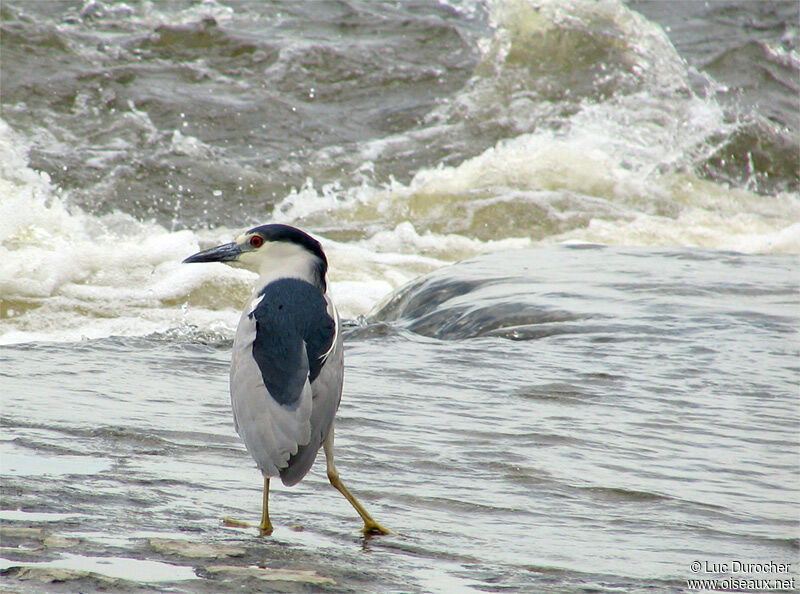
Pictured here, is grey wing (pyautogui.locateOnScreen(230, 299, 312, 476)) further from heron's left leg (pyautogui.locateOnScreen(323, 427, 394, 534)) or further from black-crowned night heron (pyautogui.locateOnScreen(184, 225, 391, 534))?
heron's left leg (pyautogui.locateOnScreen(323, 427, 394, 534))

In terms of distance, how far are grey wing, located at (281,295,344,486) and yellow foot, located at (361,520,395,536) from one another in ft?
0.78

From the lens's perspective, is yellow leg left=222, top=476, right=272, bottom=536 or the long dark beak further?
the long dark beak

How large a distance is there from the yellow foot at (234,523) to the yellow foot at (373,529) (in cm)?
33

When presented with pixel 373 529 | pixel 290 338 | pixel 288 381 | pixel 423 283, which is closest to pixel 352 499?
pixel 373 529

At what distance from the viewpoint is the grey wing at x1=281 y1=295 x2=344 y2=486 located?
315cm

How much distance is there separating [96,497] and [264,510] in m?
0.49

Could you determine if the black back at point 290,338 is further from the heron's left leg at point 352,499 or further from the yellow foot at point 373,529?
the yellow foot at point 373,529

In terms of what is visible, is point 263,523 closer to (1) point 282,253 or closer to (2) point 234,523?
(2) point 234,523

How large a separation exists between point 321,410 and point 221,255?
0.93 m

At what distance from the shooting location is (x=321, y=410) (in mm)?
3248

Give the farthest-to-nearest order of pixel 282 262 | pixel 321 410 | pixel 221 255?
1. pixel 221 255
2. pixel 282 262
3. pixel 321 410

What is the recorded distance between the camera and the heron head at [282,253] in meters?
3.76

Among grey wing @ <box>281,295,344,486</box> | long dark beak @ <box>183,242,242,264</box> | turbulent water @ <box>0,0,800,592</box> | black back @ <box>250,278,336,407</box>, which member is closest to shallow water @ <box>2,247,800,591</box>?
turbulent water @ <box>0,0,800,592</box>

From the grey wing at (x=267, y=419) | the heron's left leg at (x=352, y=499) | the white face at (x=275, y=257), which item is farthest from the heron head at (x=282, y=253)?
the heron's left leg at (x=352, y=499)
